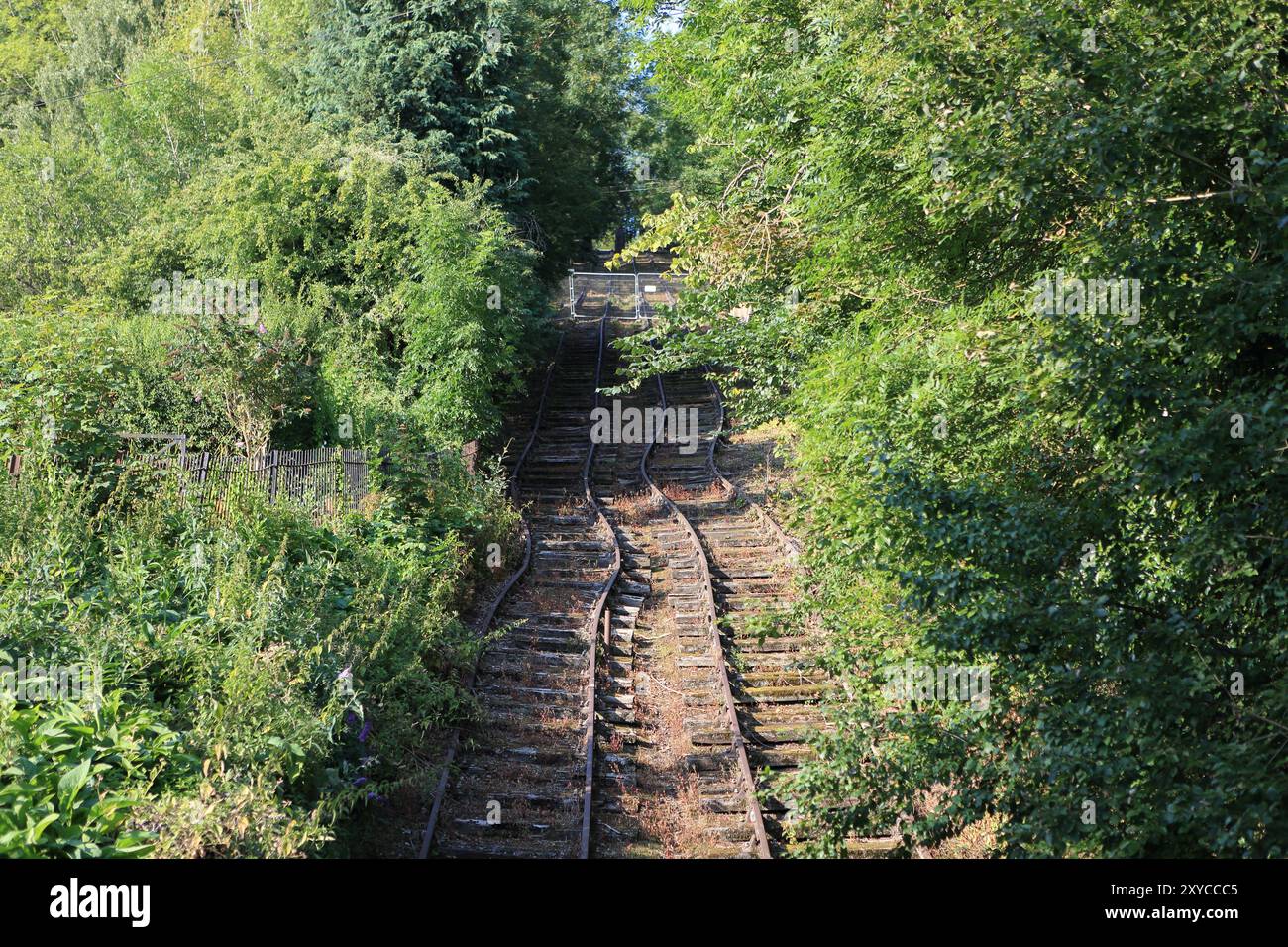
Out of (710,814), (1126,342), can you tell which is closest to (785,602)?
(710,814)

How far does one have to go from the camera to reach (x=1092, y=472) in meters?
7.25

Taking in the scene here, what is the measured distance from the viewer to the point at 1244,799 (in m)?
5.43

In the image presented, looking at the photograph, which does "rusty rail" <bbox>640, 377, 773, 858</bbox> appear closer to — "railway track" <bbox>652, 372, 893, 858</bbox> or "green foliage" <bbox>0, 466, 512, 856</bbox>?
"railway track" <bbox>652, 372, 893, 858</bbox>

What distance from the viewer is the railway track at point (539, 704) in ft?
29.7

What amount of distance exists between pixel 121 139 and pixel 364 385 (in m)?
13.8

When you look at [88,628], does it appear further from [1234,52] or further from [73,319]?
[1234,52]

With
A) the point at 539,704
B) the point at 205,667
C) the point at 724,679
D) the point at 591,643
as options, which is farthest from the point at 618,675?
the point at 205,667

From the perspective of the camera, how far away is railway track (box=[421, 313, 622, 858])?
905cm

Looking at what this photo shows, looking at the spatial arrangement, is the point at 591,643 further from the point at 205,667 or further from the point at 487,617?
the point at 205,667

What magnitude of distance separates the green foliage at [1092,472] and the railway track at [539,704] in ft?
9.72

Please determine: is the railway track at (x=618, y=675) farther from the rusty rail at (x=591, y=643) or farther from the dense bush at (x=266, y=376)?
the dense bush at (x=266, y=376)

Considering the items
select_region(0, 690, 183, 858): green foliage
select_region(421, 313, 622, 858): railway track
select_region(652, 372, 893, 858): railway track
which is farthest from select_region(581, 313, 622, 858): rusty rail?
select_region(0, 690, 183, 858): green foliage

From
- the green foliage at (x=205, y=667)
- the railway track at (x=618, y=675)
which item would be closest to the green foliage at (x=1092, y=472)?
the railway track at (x=618, y=675)

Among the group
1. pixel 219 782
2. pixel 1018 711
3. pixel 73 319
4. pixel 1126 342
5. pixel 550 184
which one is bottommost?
pixel 219 782
